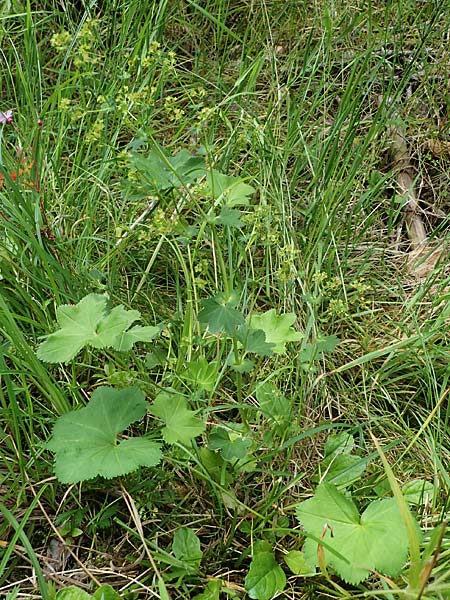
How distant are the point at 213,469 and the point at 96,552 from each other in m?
0.29

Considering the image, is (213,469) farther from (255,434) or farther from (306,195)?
(306,195)

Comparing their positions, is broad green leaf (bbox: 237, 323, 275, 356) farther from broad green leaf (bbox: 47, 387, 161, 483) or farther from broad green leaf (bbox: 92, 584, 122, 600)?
broad green leaf (bbox: 92, 584, 122, 600)

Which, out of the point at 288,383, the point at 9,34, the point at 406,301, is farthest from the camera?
the point at 9,34

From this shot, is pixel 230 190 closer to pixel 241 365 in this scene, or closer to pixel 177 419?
pixel 241 365

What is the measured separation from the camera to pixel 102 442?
4.45 feet

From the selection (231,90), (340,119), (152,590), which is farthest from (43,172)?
(152,590)

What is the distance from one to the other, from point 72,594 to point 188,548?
0.78ft

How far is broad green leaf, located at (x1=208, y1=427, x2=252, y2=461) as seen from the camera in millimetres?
1381

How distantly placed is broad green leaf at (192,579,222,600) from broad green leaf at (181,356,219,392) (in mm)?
387

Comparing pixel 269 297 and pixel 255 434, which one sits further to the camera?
pixel 269 297

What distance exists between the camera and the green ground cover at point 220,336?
136cm

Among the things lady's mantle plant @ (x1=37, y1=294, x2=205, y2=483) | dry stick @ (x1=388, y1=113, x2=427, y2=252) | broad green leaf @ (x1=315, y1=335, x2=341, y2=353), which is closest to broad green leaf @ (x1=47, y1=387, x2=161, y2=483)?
lady's mantle plant @ (x1=37, y1=294, x2=205, y2=483)

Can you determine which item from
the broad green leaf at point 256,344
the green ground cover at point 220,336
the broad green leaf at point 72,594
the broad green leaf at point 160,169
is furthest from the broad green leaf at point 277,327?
the broad green leaf at point 72,594

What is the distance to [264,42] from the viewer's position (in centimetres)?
Answer: 252
